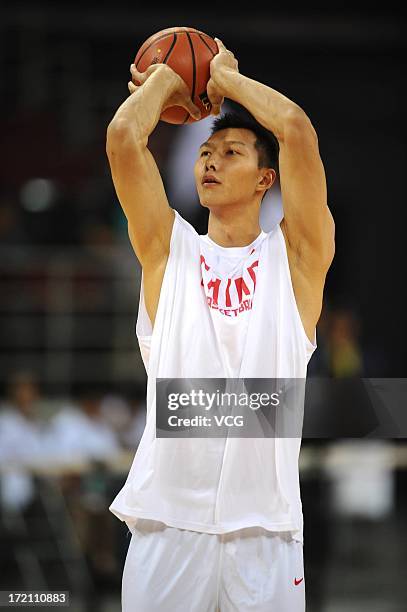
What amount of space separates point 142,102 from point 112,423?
6323 mm

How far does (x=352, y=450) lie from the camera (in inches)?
295

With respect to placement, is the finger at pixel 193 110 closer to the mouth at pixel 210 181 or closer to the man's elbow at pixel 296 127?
the mouth at pixel 210 181

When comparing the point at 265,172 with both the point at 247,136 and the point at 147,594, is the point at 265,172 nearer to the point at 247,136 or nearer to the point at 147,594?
the point at 247,136

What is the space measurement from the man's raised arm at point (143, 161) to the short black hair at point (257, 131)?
168 millimetres

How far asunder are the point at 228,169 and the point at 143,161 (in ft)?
0.95

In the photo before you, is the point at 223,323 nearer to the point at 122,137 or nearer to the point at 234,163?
the point at 234,163

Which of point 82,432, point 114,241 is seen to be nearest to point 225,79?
point 82,432

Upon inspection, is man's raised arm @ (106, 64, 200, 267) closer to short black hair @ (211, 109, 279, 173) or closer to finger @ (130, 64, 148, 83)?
finger @ (130, 64, 148, 83)

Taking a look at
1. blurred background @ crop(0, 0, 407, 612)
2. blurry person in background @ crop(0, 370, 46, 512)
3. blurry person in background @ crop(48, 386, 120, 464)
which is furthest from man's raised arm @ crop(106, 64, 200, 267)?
blurry person in background @ crop(48, 386, 120, 464)

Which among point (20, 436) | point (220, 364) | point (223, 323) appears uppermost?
point (223, 323)

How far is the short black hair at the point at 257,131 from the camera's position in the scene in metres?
3.40

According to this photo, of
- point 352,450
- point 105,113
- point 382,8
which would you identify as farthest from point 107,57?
point 352,450

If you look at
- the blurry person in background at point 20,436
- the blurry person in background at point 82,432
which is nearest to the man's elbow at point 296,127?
the blurry person in background at point 20,436

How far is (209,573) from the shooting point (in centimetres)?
306
